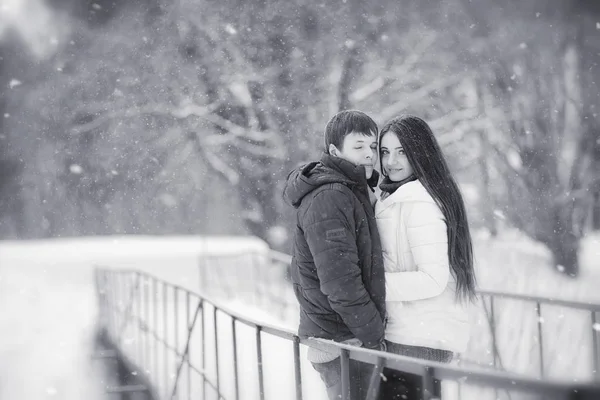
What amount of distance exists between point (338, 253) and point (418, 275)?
12.0 inches

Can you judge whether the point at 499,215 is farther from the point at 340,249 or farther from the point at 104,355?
the point at 340,249

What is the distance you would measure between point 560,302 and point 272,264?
9706 mm

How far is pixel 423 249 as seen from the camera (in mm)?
2717

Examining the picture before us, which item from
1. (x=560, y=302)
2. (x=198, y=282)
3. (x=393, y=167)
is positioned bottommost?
(x=198, y=282)

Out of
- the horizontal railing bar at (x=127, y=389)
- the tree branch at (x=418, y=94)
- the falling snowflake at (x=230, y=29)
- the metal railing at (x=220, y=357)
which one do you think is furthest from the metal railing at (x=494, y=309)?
the falling snowflake at (x=230, y=29)

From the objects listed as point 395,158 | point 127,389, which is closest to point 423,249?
point 395,158

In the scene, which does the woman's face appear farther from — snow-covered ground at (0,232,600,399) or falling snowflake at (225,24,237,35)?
falling snowflake at (225,24,237,35)

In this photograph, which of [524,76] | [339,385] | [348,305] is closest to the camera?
[348,305]

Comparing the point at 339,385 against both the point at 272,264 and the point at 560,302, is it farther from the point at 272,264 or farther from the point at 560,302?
the point at 272,264

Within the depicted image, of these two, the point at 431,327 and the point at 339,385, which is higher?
the point at 431,327

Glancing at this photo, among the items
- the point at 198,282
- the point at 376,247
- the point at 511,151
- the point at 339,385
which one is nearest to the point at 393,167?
the point at 376,247

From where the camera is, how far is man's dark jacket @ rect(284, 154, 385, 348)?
266 cm

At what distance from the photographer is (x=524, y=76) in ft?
39.7

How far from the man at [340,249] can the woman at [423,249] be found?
0.30 ft
